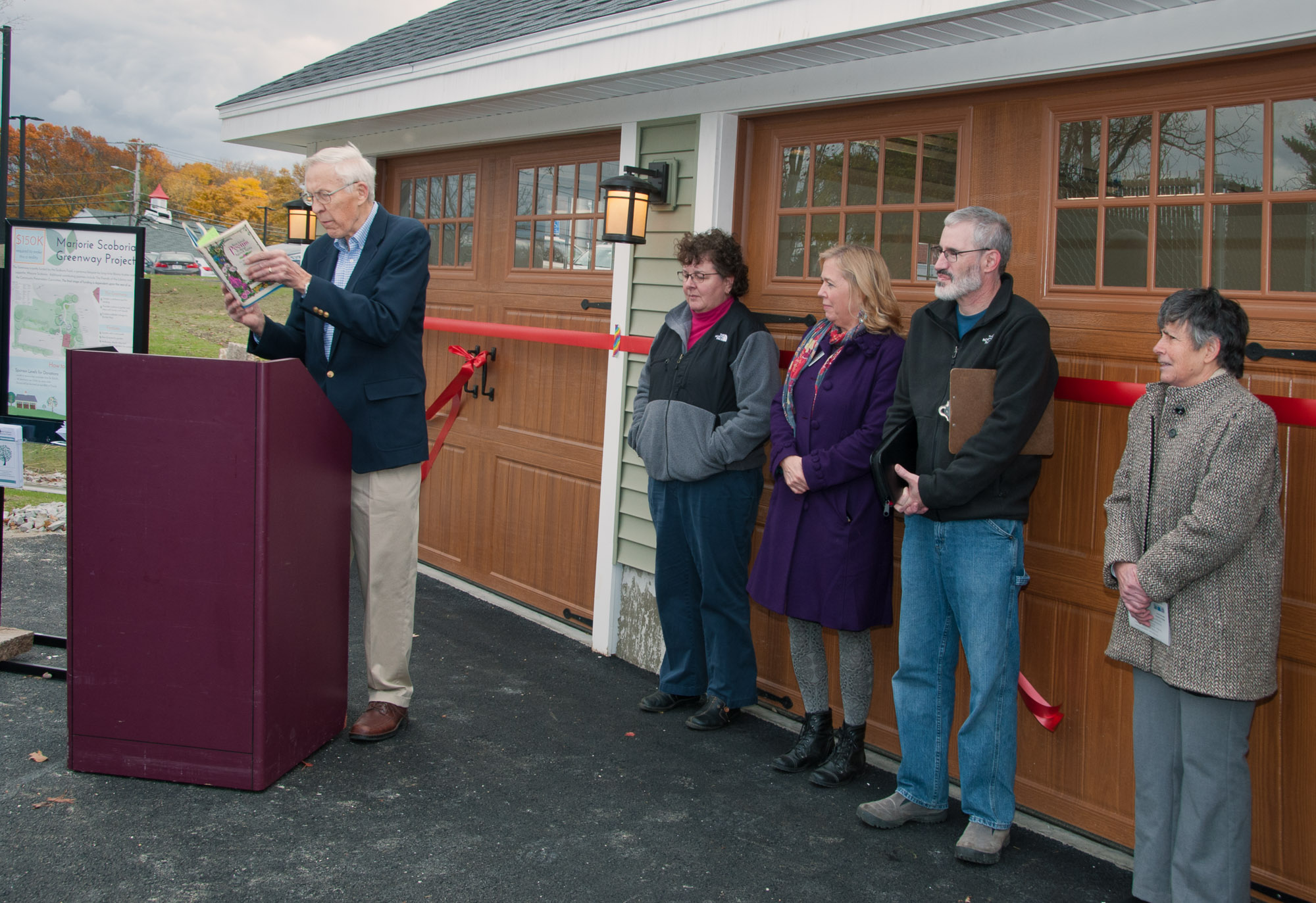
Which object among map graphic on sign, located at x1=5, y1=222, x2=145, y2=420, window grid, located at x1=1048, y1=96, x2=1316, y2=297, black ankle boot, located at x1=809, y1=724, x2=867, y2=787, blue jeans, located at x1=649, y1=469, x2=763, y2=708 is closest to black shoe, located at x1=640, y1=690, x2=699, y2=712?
blue jeans, located at x1=649, y1=469, x2=763, y2=708

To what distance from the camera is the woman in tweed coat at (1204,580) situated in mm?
2229

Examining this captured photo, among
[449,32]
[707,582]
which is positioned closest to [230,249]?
[707,582]

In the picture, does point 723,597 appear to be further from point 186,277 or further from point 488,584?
point 186,277

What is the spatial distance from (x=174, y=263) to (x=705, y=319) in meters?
25.8

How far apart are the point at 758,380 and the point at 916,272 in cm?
62

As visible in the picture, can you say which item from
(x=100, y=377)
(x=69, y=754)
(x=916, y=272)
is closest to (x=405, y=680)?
(x=69, y=754)

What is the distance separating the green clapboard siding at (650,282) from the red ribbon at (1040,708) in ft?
5.81

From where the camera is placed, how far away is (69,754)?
3.00 m

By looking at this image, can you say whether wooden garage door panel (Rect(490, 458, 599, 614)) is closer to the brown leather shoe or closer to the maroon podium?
the brown leather shoe

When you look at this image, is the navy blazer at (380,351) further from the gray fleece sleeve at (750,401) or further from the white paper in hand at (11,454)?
the white paper in hand at (11,454)

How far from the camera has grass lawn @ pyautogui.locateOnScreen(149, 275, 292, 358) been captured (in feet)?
48.5

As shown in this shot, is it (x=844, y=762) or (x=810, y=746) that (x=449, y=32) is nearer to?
(x=810, y=746)

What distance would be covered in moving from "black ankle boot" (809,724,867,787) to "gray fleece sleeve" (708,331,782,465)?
3.17ft

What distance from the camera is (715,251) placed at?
11.6 feet
